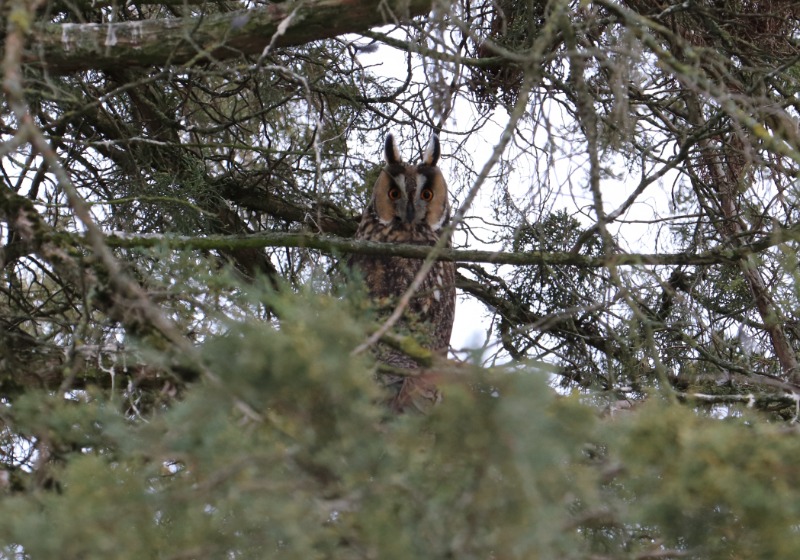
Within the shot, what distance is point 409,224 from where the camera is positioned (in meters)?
3.69

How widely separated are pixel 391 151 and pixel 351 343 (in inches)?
93.0

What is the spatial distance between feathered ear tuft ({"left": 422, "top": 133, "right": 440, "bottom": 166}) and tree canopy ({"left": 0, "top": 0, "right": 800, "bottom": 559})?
0.20 meters

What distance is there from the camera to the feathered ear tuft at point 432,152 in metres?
3.48

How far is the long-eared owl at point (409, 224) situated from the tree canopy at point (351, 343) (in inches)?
7.7

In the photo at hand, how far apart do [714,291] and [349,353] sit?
2356 mm

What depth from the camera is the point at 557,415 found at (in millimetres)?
1128

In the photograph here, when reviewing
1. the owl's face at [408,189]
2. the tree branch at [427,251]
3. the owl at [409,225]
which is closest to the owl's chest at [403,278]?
the owl at [409,225]

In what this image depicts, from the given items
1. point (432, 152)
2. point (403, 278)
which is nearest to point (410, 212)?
point (432, 152)

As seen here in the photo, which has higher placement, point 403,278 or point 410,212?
point 410,212

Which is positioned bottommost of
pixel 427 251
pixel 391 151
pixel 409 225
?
pixel 427 251

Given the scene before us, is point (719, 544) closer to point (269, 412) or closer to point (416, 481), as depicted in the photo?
point (416, 481)

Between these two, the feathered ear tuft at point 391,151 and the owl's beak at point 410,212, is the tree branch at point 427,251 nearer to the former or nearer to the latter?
the feathered ear tuft at point 391,151

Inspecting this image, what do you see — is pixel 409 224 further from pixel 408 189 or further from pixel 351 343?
pixel 351 343

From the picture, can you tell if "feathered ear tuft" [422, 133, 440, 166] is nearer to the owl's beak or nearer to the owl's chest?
the owl's beak
